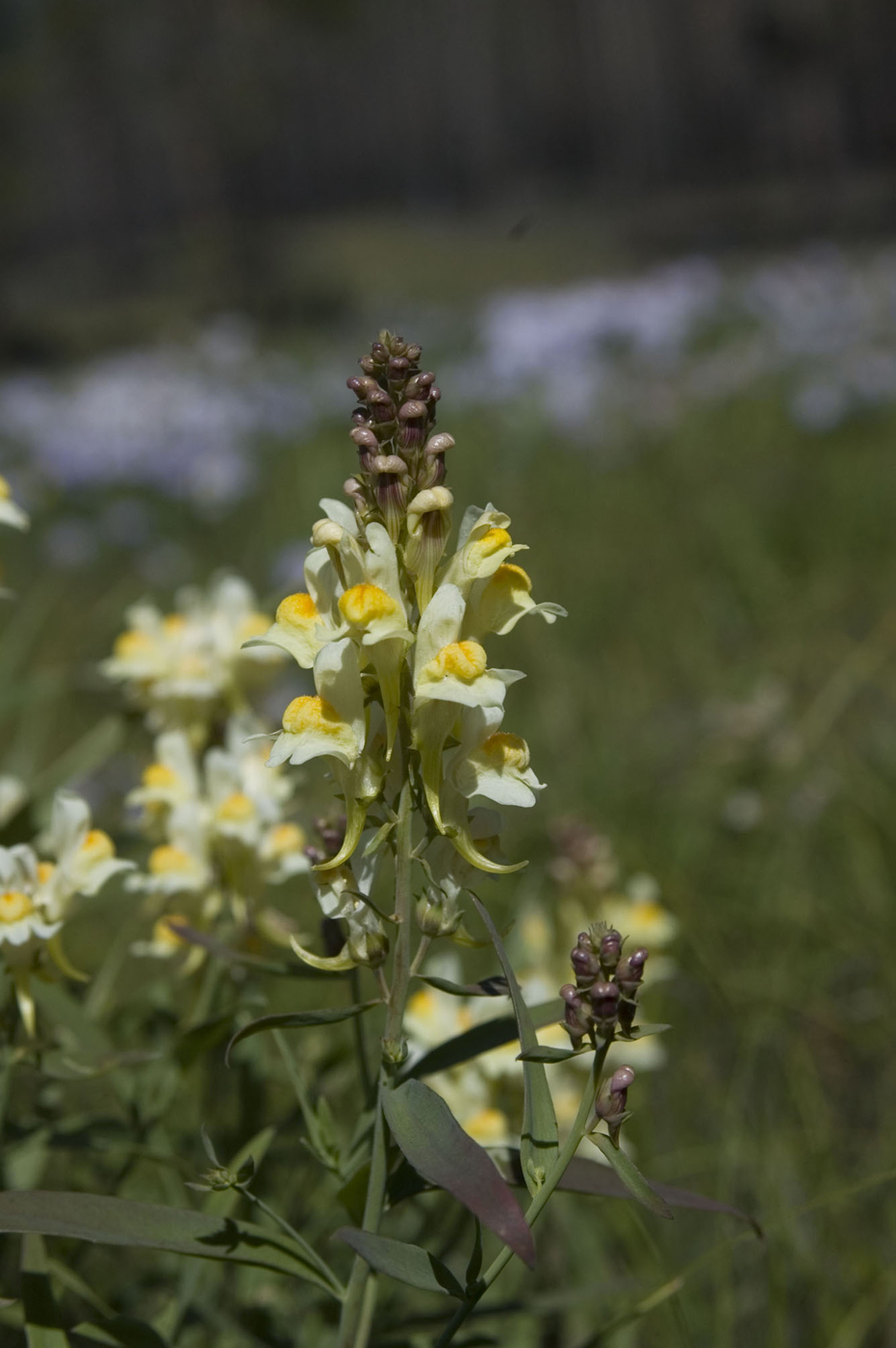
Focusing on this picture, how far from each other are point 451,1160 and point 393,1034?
3.2 inches

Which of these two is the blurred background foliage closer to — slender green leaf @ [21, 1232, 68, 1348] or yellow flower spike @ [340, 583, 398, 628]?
slender green leaf @ [21, 1232, 68, 1348]

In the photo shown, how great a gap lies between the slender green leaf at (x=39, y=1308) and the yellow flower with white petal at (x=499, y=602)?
1.38 feet

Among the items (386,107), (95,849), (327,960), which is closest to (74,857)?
(95,849)

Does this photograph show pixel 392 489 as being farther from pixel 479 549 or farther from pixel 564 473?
pixel 564 473

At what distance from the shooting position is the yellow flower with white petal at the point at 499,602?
0.75m

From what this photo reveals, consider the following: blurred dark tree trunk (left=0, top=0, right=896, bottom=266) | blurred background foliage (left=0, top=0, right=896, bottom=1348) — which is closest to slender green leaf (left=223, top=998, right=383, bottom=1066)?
blurred background foliage (left=0, top=0, right=896, bottom=1348)

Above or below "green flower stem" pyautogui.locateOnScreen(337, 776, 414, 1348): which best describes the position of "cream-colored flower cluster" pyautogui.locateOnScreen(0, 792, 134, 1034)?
above

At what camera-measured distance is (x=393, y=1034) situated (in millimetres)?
693

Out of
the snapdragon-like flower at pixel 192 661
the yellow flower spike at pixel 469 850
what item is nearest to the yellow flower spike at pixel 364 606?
the yellow flower spike at pixel 469 850

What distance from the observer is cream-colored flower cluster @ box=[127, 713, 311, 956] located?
99 cm

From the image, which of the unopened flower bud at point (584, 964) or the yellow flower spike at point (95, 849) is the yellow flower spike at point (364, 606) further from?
the yellow flower spike at point (95, 849)

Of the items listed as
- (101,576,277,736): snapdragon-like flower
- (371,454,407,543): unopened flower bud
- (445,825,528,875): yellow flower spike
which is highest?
(101,576,277,736): snapdragon-like flower

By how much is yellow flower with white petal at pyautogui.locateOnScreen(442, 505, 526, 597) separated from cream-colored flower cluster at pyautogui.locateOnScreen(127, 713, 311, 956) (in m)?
0.30

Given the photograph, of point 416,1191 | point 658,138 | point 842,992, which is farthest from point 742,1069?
point 658,138
